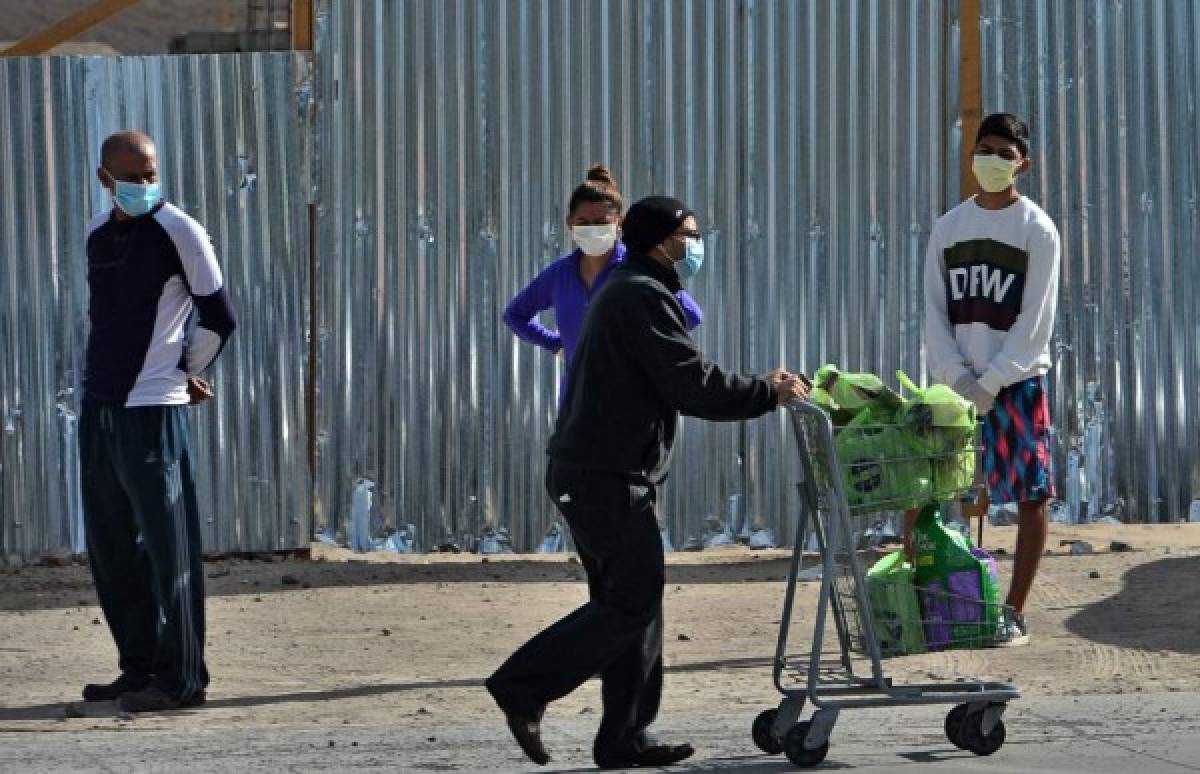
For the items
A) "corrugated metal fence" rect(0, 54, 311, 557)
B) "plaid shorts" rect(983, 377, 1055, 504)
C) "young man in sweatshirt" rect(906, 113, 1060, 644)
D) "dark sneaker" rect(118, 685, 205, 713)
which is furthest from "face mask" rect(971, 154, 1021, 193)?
"corrugated metal fence" rect(0, 54, 311, 557)

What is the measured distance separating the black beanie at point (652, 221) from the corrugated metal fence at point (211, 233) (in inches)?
169

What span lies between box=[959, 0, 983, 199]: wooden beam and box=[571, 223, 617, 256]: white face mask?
10.3 feet

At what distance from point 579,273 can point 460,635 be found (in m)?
1.78

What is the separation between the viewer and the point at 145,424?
858 centimetres

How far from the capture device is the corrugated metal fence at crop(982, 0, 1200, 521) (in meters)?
11.8

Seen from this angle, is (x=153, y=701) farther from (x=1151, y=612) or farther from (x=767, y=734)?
(x=1151, y=612)

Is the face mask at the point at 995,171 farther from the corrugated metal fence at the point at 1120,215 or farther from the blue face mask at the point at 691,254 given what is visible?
the corrugated metal fence at the point at 1120,215

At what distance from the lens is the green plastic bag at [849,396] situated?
297 inches

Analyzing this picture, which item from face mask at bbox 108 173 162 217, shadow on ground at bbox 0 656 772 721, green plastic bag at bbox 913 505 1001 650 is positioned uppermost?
face mask at bbox 108 173 162 217

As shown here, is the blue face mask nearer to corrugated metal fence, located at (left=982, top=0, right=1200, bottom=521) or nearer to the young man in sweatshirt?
the young man in sweatshirt

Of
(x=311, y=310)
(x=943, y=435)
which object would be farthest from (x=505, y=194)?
(x=943, y=435)

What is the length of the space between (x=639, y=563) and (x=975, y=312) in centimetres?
251

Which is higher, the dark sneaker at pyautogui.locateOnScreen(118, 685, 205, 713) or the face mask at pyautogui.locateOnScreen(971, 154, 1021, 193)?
the face mask at pyautogui.locateOnScreen(971, 154, 1021, 193)

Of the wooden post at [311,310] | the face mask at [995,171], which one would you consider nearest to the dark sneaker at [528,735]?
the face mask at [995,171]
